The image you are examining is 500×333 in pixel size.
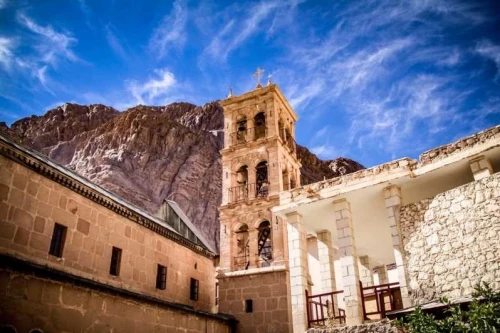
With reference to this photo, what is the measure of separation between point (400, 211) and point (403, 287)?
2.33 m

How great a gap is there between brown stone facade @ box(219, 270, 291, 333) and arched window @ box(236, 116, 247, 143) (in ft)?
27.4

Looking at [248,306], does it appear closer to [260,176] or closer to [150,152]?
[260,176]

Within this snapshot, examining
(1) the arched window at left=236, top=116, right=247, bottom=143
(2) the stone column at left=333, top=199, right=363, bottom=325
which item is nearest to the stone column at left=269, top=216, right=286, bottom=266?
(1) the arched window at left=236, top=116, right=247, bottom=143

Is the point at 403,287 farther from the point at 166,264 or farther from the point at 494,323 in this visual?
the point at 166,264

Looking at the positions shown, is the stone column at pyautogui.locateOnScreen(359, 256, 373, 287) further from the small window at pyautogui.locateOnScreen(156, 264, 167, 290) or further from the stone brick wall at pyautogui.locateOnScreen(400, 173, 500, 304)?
the small window at pyautogui.locateOnScreen(156, 264, 167, 290)

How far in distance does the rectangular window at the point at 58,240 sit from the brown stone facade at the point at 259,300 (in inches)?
345

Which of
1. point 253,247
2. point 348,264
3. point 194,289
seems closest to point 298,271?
point 348,264

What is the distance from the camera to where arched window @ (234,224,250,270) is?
20.9 m

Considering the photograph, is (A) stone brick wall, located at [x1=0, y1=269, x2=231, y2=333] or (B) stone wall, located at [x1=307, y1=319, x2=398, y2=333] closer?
(A) stone brick wall, located at [x1=0, y1=269, x2=231, y2=333]

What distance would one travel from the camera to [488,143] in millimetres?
10703

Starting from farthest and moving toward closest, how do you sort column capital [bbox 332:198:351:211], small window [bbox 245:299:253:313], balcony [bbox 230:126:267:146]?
balcony [bbox 230:126:267:146] → small window [bbox 245:299:253:313] → column capital [bbox 332:198:351:211]

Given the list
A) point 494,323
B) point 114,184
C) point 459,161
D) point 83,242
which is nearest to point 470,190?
point 459,161

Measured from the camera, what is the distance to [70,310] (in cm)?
1041

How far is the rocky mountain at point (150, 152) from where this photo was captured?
38.8 m
